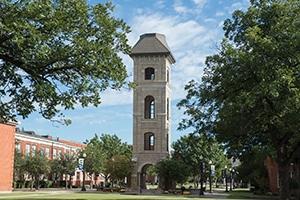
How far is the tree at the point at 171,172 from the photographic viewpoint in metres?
66.1

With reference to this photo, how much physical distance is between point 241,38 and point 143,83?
4262cm

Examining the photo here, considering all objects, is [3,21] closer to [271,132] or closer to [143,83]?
[271,132]

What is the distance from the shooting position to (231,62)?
2866cm

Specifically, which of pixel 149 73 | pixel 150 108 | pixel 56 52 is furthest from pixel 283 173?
pixel 149 73

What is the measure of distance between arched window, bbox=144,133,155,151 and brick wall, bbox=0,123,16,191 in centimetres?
2015

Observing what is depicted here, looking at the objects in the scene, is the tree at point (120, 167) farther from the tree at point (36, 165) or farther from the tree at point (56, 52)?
the tree at point (56, 52)

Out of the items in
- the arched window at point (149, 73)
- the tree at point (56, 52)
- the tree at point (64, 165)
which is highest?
the arched window at point (149, 73)

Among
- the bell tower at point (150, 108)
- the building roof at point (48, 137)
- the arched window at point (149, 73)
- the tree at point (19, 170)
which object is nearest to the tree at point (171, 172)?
the bell tower at point (150, 108)

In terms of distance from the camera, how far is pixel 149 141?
73.0 metres

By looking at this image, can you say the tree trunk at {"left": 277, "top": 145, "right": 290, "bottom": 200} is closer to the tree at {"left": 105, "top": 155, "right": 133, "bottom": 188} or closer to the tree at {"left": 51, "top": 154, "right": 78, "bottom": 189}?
the tree at {"left": 105, "top": 155, "right": 133, "bottom": 188}

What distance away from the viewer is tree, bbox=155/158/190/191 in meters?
66.1

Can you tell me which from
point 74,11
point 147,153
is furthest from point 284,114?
point 147,153

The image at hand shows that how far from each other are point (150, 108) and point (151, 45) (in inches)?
370

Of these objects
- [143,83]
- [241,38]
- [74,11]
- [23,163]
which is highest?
[143,83]
